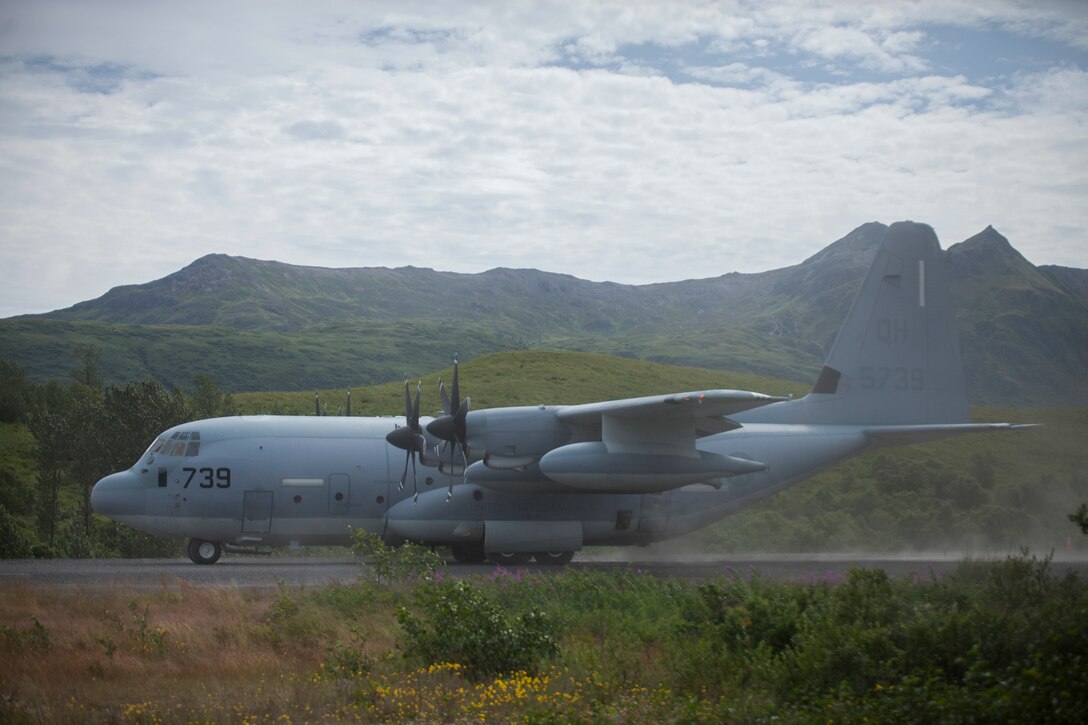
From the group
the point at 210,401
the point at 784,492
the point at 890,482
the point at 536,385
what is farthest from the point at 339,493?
the point at 536,385

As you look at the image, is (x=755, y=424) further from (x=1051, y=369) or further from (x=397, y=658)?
(x=1051, y=369)

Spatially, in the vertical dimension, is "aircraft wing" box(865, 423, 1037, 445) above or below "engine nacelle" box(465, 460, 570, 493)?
above

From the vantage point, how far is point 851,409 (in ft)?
87.1

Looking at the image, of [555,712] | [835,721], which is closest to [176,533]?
[555,712]

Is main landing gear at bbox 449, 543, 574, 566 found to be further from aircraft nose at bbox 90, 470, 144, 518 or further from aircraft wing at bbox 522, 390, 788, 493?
aircraft nose at bbox 90, 470, 144, 518

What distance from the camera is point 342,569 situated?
24609mm

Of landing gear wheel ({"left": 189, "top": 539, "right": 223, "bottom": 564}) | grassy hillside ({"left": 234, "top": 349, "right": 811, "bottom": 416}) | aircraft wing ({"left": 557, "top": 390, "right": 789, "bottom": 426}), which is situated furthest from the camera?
grassy hillside ({"left": 234, "top": 349, "right": 811, "bottom": 416})

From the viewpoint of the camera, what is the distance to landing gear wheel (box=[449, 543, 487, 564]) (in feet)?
84.7

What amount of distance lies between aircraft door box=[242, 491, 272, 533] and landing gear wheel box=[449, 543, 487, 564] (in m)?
4.94

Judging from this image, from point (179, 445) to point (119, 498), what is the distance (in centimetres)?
191

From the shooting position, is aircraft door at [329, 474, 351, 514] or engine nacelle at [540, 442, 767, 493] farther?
aircraft door at [329, 474, 351, 514]

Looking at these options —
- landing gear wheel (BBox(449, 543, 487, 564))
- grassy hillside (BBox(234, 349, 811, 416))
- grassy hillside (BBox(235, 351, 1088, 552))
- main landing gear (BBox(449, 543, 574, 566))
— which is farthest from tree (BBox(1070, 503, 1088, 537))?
grassy hillside (BBox(234, 349, 811, 416))

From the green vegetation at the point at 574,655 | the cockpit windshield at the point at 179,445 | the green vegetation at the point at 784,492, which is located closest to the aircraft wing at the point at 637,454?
the green vegetation at the point at 574,655

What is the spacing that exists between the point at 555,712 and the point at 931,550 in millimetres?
25203
